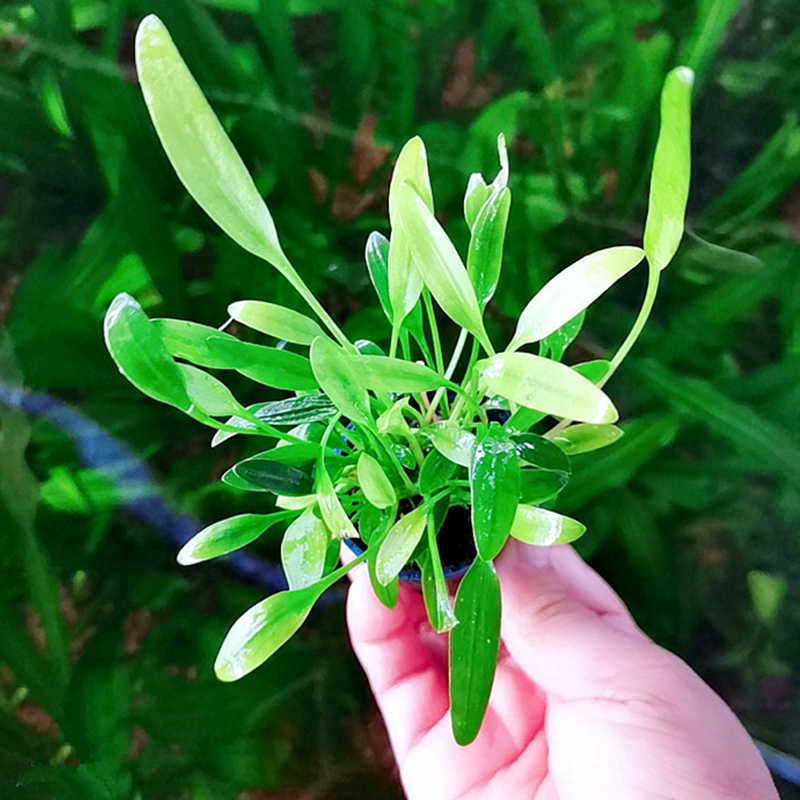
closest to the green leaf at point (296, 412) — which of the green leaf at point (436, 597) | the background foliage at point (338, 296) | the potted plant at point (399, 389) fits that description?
the potted plant at point (399, 389)

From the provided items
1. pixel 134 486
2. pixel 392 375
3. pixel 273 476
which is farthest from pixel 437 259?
pixel 134 486

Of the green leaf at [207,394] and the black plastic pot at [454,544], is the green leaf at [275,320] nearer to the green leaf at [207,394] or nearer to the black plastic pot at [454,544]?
the green leaf at [207,394]

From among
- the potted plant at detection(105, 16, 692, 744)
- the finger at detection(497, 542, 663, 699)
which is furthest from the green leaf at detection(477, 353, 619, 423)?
the finger at detection(497, 542, 663, 699)

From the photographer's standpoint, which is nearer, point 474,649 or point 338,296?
point 474,649

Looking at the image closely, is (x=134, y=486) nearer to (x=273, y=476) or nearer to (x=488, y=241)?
(x=273, y=476)

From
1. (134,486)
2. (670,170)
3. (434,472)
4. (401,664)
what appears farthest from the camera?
(134,486)

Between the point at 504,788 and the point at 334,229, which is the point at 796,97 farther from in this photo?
the point at 504,788

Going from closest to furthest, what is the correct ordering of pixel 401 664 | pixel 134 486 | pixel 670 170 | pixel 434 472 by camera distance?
pixel 670 170
pixel 434 472
pixel 401 664
pixel 134 486

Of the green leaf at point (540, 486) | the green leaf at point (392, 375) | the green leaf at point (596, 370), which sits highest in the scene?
the green leaf at point (392, 375)
